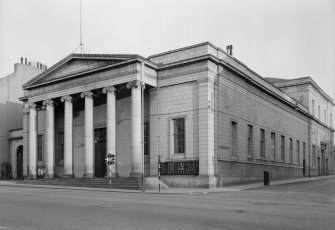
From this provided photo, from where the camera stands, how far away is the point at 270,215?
1298 centimetres

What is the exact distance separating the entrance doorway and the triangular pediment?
6.24 metres

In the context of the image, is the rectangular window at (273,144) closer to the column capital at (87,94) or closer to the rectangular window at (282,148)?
the rectangular window at (282,148)

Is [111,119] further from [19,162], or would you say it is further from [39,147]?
[19,162]

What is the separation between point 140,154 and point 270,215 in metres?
21.5

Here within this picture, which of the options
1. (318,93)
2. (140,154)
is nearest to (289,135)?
(318,93)

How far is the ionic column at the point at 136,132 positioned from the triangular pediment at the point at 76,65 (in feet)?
9.12

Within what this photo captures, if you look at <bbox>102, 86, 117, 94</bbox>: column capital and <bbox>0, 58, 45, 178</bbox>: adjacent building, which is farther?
<bbox>0, 58, 45, 178</bbox>: adjacent building

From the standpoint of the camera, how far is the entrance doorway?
40.9 meters

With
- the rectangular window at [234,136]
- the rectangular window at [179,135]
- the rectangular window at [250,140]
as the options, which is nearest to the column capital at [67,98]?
the rectangular window at [179,135]

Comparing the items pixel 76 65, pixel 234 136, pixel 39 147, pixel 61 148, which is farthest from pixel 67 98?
pixel 234 136

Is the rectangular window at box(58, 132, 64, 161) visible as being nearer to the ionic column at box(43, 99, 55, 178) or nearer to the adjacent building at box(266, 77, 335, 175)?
the ionic column at box(43, 99, 55, 178)

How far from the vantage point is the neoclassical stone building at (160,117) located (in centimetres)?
3344

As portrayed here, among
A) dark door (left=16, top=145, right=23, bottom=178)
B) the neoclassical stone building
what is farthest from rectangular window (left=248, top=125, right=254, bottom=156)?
dark door (left=16, top=145, right=23, bottom=178)

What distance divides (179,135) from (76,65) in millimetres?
12251
